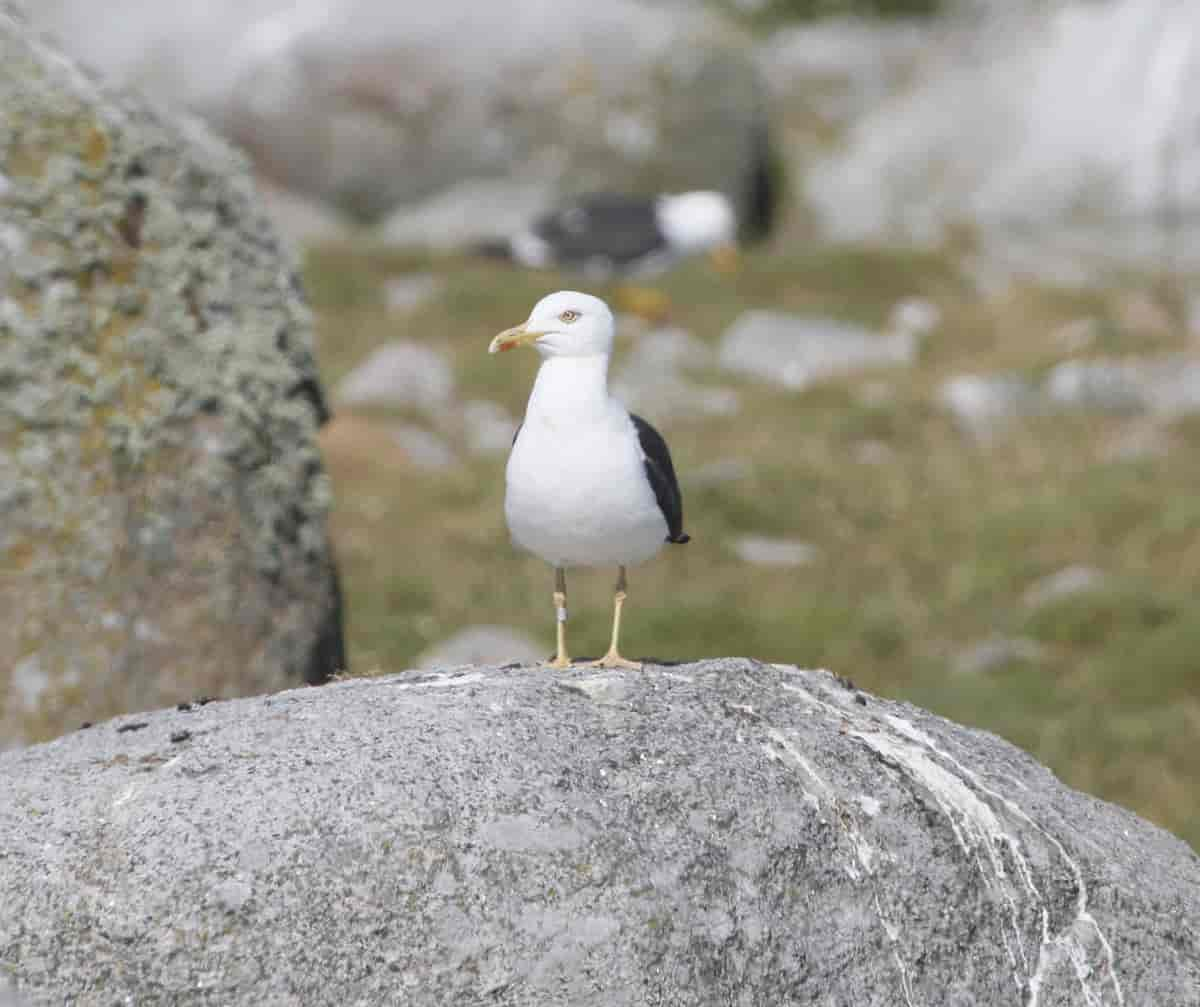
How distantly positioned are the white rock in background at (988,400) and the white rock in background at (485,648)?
7.27 m

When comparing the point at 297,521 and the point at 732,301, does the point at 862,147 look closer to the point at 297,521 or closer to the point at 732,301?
the point at 732,301

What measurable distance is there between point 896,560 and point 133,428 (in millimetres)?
8041

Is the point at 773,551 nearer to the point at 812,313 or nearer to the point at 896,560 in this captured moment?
the point at 896,560

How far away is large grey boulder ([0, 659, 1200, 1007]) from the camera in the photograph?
176 inches

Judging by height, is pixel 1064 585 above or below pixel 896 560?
above

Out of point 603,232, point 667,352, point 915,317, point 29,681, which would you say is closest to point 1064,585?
point 667,352

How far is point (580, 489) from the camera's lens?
5.51m

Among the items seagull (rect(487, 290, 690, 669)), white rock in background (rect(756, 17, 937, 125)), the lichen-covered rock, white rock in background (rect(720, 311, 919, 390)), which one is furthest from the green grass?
white rock in background (rect(756, 17, 937, 125))

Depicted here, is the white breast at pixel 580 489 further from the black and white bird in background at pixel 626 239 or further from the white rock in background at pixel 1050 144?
the white rock in background at pixel 1050 144

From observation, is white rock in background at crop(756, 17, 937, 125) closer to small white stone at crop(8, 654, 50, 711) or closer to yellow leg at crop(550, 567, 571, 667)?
small white stone at crop(8, 654, 50, 711)

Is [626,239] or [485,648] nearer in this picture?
[485,648]

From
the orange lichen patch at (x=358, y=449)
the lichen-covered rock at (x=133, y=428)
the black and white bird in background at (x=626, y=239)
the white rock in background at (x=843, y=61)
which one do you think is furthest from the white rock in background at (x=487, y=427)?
the white rock in background at (x=843, y=61)

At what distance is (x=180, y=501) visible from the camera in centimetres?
799

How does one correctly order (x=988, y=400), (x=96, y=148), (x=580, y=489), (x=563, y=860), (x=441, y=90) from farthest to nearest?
(x=441, y=90)
(x=988, y=400)
(x=96, y=148)
(x=580, y=489)
(x=563, y=860)
